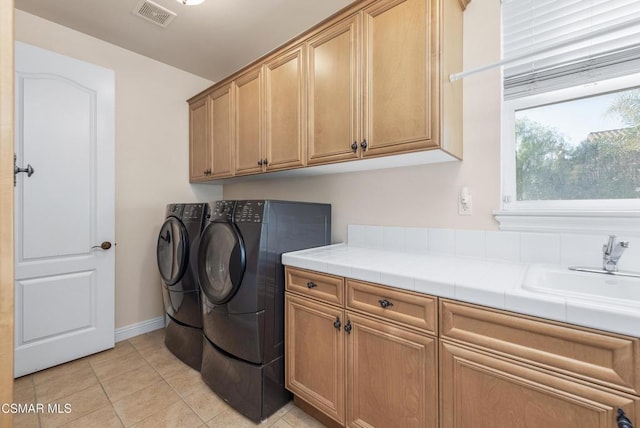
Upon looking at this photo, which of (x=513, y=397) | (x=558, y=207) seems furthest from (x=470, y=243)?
(x=513, y=397)

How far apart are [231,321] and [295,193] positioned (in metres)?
1.26

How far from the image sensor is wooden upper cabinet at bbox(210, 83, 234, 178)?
7.85 ft

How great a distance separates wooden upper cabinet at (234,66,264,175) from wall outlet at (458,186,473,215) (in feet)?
4.56

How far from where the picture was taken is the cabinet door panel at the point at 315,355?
138 cm

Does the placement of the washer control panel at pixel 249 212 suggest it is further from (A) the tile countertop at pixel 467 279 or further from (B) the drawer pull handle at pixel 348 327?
(B) the drawer pull handle at pixel 348 327

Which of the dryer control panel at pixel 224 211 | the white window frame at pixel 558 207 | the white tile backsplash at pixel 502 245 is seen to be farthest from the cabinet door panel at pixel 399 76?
the dryer control panel at pixel 224 211

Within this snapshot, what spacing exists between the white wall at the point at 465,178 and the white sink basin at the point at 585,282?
36 cm

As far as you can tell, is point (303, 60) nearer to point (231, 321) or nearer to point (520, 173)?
point (520, 173)

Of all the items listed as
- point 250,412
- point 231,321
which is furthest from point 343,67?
point 250,412

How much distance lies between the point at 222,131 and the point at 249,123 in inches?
16.4

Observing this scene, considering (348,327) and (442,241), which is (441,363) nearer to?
(348,327)


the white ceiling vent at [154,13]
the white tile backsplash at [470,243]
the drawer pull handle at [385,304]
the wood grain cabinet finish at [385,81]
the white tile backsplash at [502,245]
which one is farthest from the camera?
the white ceiling vent at [154,13]

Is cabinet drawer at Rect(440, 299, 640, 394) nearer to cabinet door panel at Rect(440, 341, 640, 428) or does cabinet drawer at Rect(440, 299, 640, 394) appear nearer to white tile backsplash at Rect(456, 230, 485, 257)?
cabinet door panel at Rect(440, 341, 640, 428)

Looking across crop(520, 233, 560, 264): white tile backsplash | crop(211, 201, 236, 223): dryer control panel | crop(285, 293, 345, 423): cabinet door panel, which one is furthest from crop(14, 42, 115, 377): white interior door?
crop(520, 233, 560, 264): white tile backsplash
